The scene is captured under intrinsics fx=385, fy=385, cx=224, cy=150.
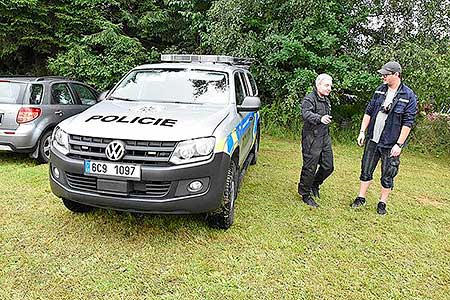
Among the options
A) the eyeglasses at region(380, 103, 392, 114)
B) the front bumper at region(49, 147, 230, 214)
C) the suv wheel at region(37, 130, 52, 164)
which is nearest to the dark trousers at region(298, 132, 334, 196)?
the eyeglasses at region(380, 103, 392, 114)

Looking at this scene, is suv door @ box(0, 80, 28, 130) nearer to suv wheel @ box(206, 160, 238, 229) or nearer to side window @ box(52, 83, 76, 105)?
side window @ box(52, 83, 76, 105)

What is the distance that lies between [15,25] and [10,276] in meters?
9.67

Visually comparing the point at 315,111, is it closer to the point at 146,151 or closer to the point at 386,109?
the point at 386,109

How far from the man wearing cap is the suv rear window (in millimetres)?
4948

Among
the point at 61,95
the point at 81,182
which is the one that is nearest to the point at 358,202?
the point at 81,182

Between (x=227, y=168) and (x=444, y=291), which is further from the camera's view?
(x=227, y=168)

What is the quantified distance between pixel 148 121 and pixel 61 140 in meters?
0.82

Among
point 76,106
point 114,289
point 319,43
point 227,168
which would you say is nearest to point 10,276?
point 114,289

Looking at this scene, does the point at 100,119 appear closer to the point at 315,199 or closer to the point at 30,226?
the point at 30,226

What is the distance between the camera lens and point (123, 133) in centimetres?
324

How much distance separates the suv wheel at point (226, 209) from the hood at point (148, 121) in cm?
55

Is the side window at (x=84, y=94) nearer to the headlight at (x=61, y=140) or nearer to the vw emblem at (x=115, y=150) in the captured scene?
the headlight at (x=61, y=140)

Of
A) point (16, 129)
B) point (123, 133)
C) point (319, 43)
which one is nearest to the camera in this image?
point (123, 133)

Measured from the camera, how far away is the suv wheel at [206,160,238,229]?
372 cm
